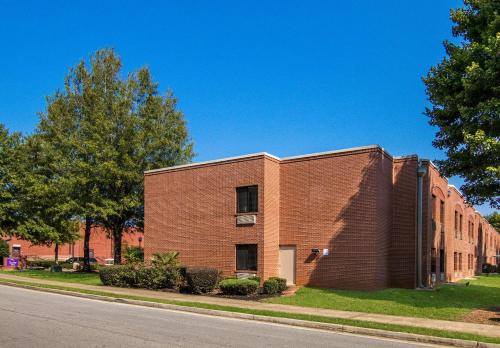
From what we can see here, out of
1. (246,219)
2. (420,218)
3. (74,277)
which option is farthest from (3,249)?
(420,218)

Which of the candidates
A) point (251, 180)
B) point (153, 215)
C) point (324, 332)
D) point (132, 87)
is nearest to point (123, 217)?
point (153, 215)

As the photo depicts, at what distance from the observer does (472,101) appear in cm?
1700

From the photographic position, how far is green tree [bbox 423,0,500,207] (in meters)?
16.0

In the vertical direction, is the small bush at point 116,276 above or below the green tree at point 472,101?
below

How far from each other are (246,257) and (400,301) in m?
8.84

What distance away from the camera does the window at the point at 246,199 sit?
25391 mm

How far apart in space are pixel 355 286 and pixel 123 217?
19.9 meters

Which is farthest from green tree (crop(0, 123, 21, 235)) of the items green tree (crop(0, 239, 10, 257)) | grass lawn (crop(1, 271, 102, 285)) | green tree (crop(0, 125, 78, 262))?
grass lawn (crop(1, 271, 102, 285))

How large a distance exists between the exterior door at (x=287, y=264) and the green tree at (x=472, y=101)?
9242 mm

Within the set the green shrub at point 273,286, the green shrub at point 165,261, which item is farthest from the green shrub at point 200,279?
the green shrub at point 273,286

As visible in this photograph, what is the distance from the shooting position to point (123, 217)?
3644 centimetres

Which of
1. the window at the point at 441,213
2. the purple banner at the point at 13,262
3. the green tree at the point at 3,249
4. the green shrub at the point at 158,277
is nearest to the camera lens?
the green shrub at the point at 158,277

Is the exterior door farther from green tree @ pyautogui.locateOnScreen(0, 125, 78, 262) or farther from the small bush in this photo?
green tree @ pyautogui.locateOnScreen(0, 125, 78, 262)

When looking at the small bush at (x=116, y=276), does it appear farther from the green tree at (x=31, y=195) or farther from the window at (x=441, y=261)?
the window at (x=441, y=261)
